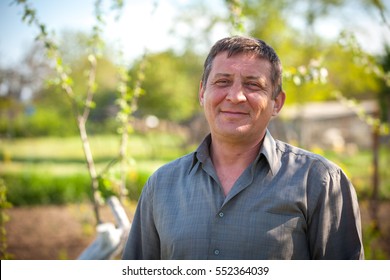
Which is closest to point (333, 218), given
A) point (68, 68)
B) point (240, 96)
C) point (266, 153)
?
point (266, 153)

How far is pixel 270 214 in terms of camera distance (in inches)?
61.0

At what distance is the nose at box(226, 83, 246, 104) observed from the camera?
1.64 m

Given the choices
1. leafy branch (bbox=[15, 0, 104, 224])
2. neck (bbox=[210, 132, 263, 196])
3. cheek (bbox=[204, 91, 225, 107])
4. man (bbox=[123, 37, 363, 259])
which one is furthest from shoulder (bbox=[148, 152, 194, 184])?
leafy branch (bbox=[15, 0, 104, 224])

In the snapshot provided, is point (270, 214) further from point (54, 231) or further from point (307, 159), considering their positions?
point (54, 231)

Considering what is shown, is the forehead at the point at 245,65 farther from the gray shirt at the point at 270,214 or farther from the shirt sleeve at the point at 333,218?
the shirt sleeve at the point at 333,218

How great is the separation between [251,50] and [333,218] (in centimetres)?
68

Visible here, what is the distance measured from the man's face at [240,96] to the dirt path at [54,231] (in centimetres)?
336

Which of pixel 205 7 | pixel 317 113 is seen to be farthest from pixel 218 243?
pixel 317 113

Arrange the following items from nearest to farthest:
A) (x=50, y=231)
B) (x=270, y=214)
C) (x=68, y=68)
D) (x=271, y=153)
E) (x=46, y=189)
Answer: (x=270, y=214) → (x=271, y=153) → (x=68, y=68) → (x=50, y=231) → (x=46, y=189)

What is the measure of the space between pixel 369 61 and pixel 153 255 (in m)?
2.42

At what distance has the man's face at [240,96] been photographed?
1.64 metres

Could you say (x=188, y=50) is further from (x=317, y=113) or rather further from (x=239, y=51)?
(x=317, y=113)

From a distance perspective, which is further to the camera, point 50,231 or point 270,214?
point 50,231

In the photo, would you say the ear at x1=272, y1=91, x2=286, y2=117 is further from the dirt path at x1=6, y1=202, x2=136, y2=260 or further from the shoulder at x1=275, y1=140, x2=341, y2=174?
the dirt path at x1=6, y1=202, x2=136, y2=260
